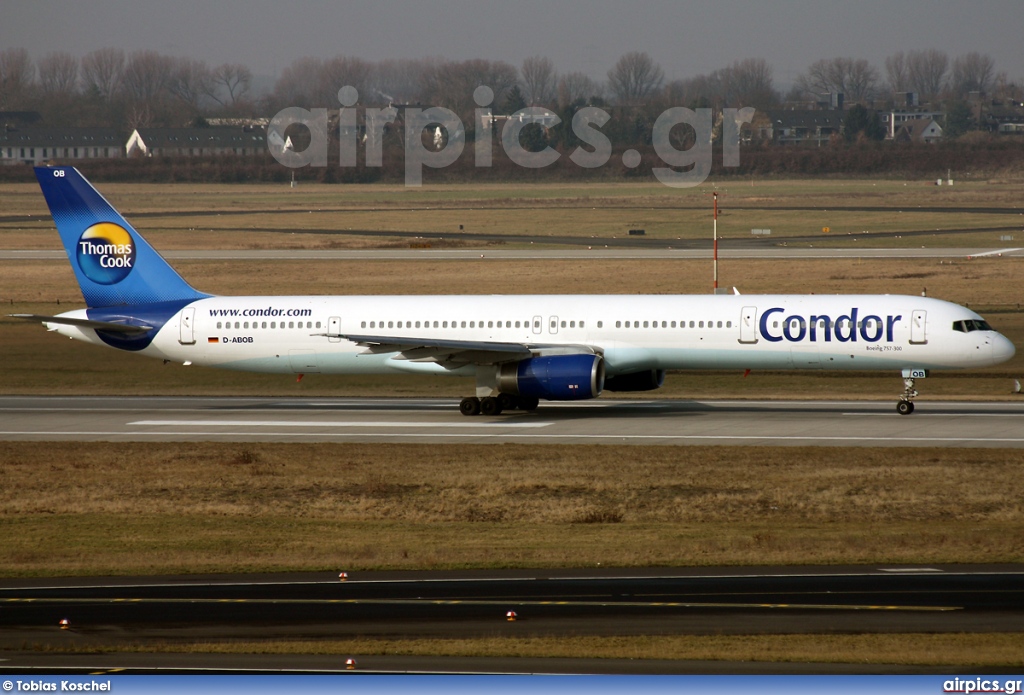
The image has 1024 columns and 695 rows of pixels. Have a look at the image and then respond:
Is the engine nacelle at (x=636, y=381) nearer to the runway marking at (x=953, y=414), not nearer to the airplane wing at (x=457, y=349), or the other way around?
the airplane wing at (x=457, y=349)

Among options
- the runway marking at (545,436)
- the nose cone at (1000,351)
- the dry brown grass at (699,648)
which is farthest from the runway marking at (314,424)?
the dry brown grass at (699,648)

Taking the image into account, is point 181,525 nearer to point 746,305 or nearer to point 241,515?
point 241,515

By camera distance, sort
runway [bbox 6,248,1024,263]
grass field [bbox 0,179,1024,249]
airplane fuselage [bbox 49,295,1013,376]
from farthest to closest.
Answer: grass field [bbox 0,179,1024,249]
runway [bbox 6,248,1024,263]
airplane fuselage [bbox 49,295,1013,376]

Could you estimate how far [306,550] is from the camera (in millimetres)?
25438

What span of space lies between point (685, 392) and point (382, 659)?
34129 millimetres

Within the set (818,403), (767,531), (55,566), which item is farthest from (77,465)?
(818,403)

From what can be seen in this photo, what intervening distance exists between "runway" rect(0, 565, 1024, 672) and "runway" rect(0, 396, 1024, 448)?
15.0 m

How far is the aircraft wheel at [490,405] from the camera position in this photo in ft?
147

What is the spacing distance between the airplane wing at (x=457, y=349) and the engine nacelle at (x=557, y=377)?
557mm

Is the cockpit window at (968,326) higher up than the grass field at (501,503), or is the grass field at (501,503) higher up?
the cockpit window at (968,326)

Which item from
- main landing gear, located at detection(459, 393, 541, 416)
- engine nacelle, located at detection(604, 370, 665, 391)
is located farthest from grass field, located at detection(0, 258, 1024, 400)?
main landing gear, located at detection(459, 393, 541, 416)

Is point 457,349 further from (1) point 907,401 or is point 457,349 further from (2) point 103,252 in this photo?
(1) point 907,401

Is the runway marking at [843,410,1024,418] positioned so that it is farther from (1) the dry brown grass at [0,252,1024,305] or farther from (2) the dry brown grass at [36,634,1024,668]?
(1) the dry brown grass at [0,252,1024,305]

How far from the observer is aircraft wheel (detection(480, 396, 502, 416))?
44656mm
